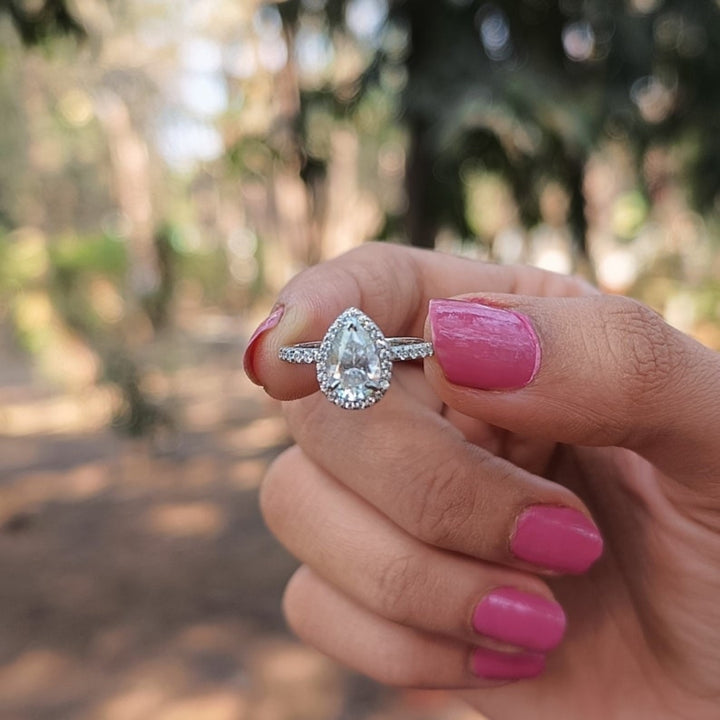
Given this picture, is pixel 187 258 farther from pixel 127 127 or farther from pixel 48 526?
pixel 48 526

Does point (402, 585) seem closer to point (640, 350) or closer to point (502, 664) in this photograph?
point (502, 664)

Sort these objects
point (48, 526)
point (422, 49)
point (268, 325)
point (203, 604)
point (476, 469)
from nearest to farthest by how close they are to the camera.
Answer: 1. point (268, 325)
2. point (476, 469)
3. point (422, 49)
4. point (203, 604)
5. point (48, 526)

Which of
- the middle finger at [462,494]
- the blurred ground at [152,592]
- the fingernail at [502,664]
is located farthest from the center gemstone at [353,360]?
the blurred ground at [152,592]

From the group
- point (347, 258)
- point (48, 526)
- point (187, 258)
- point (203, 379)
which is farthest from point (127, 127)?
point (347, 258)

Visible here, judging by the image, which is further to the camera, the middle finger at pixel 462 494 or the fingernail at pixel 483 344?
the middle finger at pixel 462 494

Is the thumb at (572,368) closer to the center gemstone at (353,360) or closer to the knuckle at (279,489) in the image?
the center gemstone at (353,360)

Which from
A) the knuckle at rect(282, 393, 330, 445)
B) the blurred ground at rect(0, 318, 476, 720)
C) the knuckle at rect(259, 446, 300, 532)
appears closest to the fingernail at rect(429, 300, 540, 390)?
the knuckle at rect(282, 393, 330, 445)
